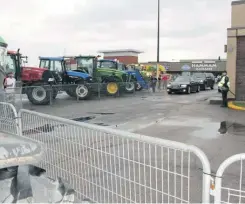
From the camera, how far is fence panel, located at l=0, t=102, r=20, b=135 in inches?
223

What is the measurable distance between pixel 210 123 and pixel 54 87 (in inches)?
419

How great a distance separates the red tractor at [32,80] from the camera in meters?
19.6

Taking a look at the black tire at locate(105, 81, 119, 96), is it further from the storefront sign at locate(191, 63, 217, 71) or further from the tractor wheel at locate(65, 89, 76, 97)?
the storefront sign at locate(191, 63, 217, 71)

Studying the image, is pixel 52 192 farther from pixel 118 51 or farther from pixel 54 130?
pixel 118 51

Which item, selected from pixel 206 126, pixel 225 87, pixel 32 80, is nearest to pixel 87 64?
pixel 32 80

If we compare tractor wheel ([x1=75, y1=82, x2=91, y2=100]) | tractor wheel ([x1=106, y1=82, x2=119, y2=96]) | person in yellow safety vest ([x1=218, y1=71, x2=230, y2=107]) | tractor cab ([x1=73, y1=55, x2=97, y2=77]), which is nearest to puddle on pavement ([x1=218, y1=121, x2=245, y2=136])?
person in yellow safety vest ([x1=218, y1=71, x2=230, y2=107])

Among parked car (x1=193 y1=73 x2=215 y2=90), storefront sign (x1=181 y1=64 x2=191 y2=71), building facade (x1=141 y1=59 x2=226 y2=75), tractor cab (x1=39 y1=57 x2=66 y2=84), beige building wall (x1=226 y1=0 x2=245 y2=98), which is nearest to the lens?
beige building wall (x1=226 y1=0 x2=245 y2=98)

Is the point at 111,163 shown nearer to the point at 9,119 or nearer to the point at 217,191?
the point at 217,191

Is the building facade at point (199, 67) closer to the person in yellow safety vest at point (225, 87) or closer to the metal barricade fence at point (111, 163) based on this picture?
the person in yellow safety vest at point (225, 87)

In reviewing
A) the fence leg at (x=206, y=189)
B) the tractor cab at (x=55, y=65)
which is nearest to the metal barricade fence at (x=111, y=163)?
the fence leg at (x=206, y=189)

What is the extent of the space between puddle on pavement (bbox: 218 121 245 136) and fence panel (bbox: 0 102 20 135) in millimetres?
6653

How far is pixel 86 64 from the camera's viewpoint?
1011 inches

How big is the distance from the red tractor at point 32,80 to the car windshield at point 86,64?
471 centimetres

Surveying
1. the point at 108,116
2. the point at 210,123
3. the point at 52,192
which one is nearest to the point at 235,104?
the point at 210,123
